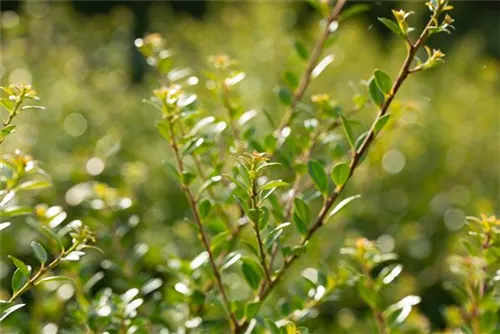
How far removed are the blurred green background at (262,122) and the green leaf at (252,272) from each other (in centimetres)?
45

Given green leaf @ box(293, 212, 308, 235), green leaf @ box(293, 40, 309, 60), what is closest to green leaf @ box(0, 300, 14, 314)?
green leaf @ box(293, 212, 308, 235)

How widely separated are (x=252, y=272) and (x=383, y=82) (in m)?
0.35

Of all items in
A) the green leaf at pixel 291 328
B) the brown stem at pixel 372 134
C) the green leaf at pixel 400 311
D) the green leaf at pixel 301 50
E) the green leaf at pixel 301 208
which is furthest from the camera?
the green leaf at pixel 301 50

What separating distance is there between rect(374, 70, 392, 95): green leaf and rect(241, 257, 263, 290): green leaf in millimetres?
324

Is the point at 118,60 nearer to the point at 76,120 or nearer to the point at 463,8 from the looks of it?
the point at 76,120

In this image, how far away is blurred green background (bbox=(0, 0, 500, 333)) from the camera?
2.35 metres

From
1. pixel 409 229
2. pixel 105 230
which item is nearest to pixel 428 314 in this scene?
pixel 409 229

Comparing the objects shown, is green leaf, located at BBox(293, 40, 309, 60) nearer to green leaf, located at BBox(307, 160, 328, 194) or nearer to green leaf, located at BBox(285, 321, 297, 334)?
green leaf, located at BBox(307, 160, 328, 194)

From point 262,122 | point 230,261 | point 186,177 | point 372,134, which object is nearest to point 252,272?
point 230,261

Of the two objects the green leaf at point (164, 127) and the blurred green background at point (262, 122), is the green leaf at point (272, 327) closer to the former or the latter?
the green leaf at point (164, 127)

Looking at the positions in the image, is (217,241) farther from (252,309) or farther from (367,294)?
(367,294)

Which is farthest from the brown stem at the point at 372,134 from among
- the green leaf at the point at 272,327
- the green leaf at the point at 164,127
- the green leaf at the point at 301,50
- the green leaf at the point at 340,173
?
the green leaf at the point at 301,50

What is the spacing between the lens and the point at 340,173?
1.16 meters

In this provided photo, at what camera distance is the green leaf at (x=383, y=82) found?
115 centimetres
